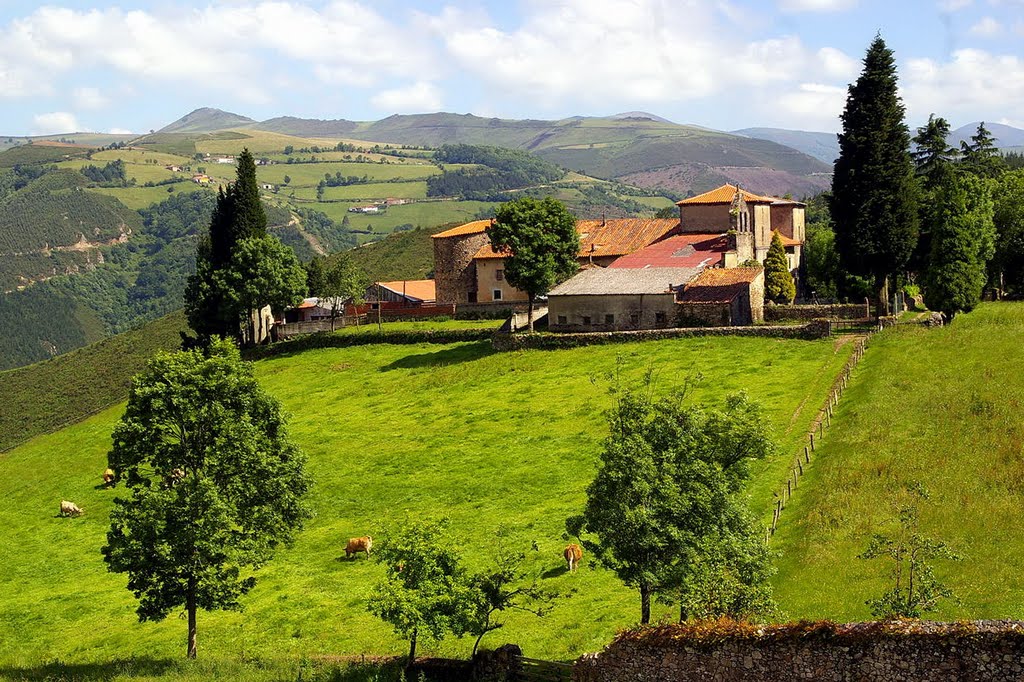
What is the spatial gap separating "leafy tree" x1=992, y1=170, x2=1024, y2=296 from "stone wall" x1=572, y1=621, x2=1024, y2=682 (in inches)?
2391

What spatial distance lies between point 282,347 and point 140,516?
51573mm

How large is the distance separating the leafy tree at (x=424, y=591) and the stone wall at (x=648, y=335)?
1489 inches

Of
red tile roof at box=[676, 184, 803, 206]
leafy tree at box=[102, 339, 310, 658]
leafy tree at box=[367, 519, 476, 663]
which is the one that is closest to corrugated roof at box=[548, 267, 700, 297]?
red tile roof at box=[676, 184, 803, 206]

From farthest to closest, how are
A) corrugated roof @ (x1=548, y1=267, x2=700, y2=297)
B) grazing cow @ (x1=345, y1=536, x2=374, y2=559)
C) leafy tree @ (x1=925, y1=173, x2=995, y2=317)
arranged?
corrugated roof @ (x1=548, y1=267, x2=700, y2=297)
leafy tree @ (x1=925, y1=173, x2=995, y2=317)
grazing cow @ (x1=345, y1=536, x2=374, y2=559)

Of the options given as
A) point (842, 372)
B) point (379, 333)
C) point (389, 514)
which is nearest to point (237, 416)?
point (389, 514)

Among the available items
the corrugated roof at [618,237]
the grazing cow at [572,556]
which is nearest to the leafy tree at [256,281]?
the corrugated roof at [618,237]

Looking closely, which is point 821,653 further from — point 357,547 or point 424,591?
point 357,547

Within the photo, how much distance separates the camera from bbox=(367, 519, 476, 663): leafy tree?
28344 millimetres

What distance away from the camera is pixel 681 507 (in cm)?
2689

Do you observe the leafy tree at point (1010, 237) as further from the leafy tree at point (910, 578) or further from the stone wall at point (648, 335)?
the leafy tree at point (910, 578)

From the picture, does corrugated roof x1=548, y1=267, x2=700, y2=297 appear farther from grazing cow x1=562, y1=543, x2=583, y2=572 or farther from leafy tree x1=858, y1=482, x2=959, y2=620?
leafy tree x1=858, y1=482, x2=959, y2=620

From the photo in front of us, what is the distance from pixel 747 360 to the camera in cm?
5944

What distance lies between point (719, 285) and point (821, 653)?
50323mm

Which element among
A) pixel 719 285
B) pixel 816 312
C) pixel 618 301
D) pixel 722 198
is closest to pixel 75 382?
pixel 722 198
